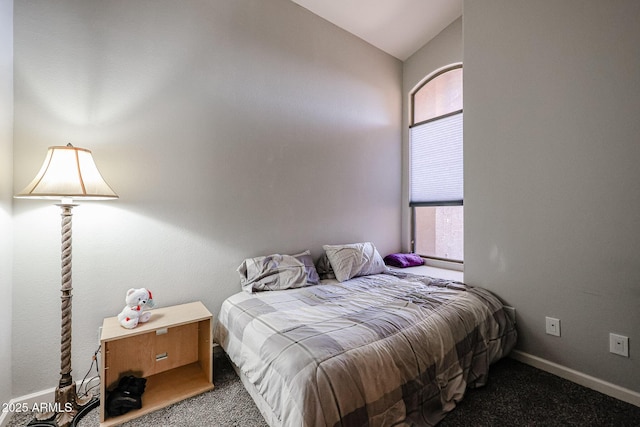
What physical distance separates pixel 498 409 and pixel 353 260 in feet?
4.75

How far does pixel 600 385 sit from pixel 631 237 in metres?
0.94

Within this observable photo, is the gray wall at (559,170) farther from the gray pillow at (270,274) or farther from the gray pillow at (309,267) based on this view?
the gray pillow at (270,274)

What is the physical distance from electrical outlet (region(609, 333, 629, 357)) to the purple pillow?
5.59ft

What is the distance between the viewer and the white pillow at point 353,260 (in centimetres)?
261

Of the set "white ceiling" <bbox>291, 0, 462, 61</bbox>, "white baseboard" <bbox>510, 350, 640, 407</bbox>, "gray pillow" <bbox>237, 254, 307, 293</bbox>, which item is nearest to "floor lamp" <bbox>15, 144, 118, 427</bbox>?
"gray pillow" <bbox>237, 254, 307, 293</bbox>

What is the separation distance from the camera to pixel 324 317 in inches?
64.9

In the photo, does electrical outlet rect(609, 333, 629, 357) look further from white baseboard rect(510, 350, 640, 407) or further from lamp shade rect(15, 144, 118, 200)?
lamp shade rect(15, 144, 118, 200)

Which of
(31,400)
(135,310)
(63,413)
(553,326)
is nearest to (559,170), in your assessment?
(553,326)

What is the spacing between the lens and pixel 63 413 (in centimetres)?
152

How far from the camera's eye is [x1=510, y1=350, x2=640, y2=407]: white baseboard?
1.65 meters

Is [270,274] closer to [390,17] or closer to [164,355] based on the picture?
[164,355]

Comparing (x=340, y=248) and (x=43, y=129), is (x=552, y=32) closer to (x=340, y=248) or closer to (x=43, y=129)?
(x=340, y=248)

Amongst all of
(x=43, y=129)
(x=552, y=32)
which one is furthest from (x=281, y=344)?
(x=552, y=32)

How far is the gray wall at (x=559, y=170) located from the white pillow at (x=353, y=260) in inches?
32.6
